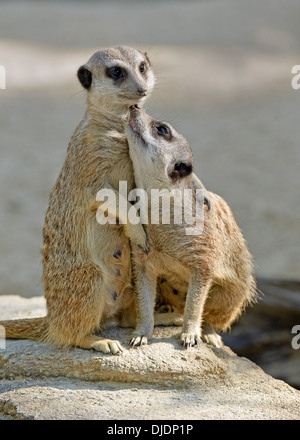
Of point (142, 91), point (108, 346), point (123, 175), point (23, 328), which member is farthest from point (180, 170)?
point (23, 328)

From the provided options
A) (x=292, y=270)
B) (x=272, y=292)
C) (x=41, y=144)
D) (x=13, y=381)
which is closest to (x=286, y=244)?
(x=292, y=270)

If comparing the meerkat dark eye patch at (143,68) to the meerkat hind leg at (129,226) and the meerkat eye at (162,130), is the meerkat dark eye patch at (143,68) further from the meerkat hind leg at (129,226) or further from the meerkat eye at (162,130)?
the meerkat hind leg at (129,226)

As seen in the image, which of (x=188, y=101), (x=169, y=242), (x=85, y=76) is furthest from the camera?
(x=188, y=101)

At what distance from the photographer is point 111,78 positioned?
361 cm

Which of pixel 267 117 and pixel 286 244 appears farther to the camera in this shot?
→ pixel 267 117

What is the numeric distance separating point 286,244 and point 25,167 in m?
3.45

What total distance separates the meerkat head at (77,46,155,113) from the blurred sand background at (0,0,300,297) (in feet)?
10.7

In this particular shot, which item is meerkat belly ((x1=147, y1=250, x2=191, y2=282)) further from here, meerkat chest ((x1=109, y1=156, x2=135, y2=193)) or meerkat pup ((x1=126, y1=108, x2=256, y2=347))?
meerkat chest ((x1=109, y1=156, x2=135, y2=193))

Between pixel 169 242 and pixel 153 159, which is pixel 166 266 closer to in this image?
pixel 169 242

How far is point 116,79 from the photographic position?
3.60 meters

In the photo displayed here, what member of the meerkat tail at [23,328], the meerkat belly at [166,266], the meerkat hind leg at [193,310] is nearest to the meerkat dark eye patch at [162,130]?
the meerkat belly at [166,266]

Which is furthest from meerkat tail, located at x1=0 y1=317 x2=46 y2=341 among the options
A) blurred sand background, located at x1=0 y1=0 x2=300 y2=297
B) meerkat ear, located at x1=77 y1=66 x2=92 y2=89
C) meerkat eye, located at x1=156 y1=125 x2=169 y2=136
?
blurred sand background, located at x1=0 y1=0 x2=300 y2=297

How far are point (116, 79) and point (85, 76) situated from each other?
22cm

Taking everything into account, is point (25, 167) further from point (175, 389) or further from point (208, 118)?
point (175, 389)
